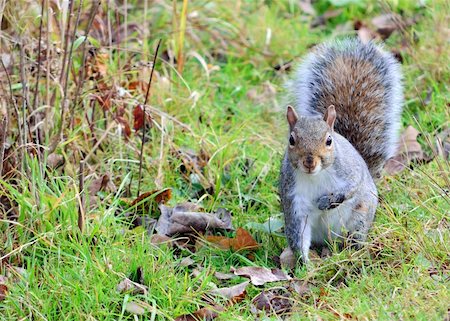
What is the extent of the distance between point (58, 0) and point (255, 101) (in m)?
1.37

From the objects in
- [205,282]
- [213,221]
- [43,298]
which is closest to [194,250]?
[213,221]

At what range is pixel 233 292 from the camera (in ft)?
9.25

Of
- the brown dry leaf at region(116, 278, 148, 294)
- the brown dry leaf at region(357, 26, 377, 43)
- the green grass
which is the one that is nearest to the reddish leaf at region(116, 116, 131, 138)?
the green grass

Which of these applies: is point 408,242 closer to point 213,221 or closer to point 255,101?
point 213,221

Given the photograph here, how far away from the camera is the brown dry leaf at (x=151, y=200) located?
10.9 feet

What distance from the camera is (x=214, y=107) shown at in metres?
4.20

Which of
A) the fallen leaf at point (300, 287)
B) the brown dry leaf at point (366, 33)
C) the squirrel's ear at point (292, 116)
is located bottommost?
the fallen leaf at point (300, 287)

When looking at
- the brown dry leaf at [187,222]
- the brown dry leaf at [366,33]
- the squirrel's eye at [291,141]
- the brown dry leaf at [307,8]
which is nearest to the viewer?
the squirrel's eye at [291,141]

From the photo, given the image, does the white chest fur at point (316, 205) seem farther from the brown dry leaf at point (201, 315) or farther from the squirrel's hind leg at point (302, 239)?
the brown dry leaf at point (201, 315)

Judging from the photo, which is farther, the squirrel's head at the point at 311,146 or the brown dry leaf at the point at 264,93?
the brown dry leaf at the point at 264,93

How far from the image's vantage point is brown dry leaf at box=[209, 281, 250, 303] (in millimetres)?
2805

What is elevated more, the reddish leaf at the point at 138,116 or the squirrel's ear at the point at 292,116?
the squirrel's ear at the point at 292,116

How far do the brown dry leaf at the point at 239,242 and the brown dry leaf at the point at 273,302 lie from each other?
0.95 feet

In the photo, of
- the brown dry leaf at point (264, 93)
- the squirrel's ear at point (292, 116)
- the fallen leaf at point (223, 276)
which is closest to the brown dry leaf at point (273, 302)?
the fallen leaf at point (223, 276)
